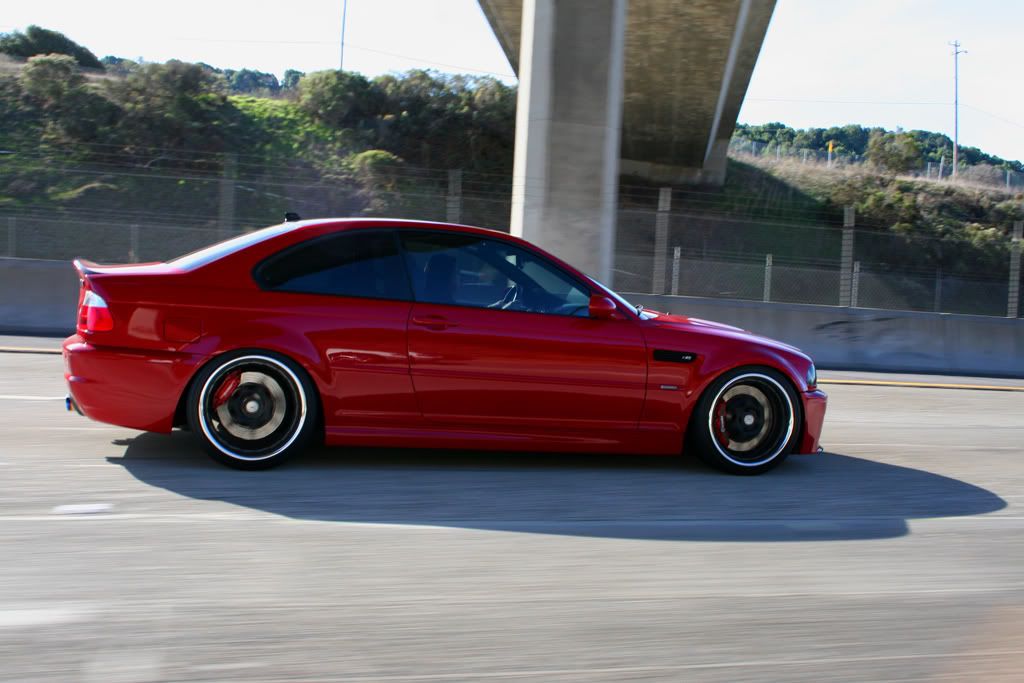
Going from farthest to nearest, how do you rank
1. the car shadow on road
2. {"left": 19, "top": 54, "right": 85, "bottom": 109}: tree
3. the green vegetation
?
the green vegetation, {"left": 19, "top": 54, "right": 85, "bottom": 109}: tree, the car shadow on road

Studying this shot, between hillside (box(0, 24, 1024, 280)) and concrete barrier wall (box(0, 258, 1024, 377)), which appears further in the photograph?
hillside (box(0, 24, 1024, 280))

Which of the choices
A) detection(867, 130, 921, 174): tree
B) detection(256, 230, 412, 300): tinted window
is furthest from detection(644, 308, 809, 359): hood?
detection(867, 130, 921, 174): tree

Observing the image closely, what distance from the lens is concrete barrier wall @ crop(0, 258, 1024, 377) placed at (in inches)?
572

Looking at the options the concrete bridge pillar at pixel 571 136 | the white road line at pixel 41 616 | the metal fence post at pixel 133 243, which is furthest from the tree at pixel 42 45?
the white road line at pixel 41 616

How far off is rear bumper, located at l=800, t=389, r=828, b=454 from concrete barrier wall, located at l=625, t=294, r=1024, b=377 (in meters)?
8.23

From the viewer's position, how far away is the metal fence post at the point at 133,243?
587 inches

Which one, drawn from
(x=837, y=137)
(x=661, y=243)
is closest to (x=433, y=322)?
(x=661, y=243)

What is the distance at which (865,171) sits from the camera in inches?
2165

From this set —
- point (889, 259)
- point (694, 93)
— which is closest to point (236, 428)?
point (694, 93)

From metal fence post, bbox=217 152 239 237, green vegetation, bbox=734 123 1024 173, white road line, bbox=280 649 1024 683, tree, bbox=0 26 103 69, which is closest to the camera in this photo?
white road line, bbox=280 649 1024 683

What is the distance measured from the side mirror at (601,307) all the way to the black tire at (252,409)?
1.60m

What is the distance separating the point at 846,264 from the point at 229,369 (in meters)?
12.1

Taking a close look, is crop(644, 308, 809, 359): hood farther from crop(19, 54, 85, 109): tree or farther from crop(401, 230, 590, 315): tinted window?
crop(19, 54, 85, 109): tree

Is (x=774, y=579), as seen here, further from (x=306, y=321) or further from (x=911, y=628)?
(x=306, y=321)
